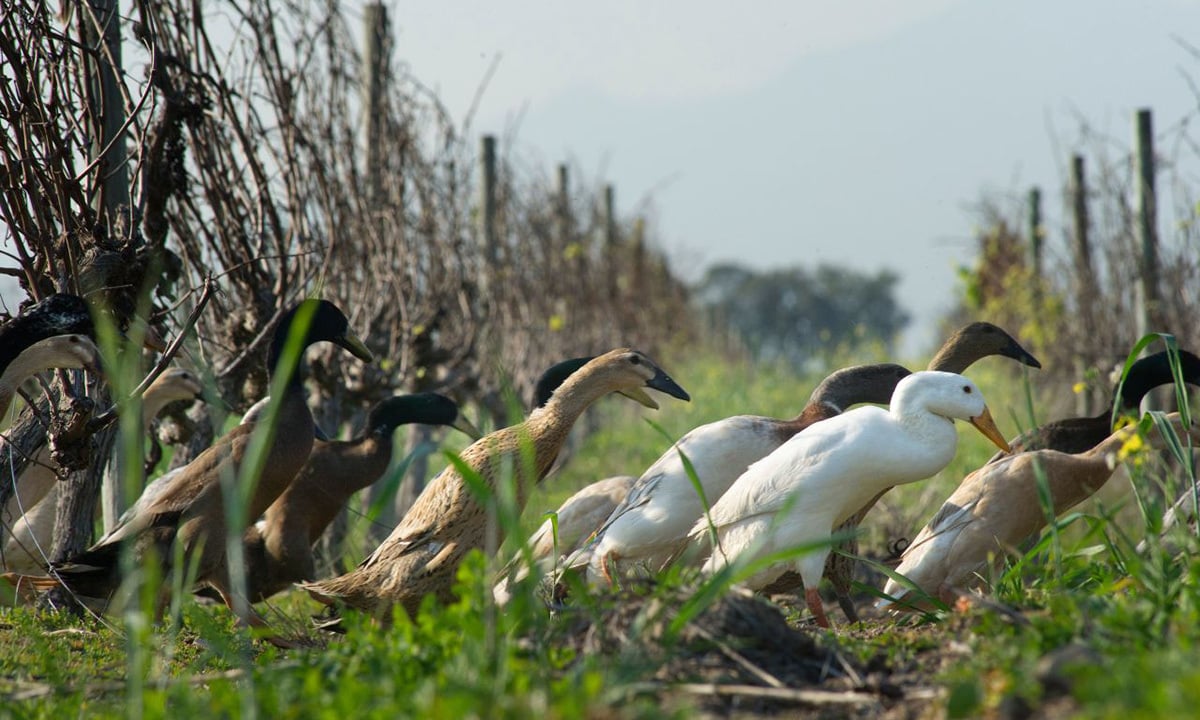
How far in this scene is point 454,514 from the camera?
18.2ft

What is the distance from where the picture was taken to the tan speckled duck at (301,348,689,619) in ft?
18.1

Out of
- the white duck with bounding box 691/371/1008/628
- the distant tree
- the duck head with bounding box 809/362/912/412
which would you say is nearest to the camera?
the white duck with bounding box 691/371/1008/628

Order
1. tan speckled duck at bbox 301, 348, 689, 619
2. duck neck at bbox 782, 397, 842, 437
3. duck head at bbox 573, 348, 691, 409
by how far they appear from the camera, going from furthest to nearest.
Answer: duck neck at bbox 782, 397, 842, 437 → duck head at bbox 573, 348, 691, 409 → tan speckled duck at bbox 301, 348, 689, 619

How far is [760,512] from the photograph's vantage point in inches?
201

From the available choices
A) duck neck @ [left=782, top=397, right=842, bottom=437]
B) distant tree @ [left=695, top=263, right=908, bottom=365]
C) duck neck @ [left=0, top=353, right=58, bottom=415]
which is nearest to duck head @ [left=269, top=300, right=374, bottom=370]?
duck neck @ [left=0, top=353, right=58, bottom=415]

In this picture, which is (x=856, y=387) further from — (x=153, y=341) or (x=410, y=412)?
(x=153, y=341)

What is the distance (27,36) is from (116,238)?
80cm

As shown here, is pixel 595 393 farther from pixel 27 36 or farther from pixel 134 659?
pixel 134 659

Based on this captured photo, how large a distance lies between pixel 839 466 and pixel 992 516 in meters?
1.01

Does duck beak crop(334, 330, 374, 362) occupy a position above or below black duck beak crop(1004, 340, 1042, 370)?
above

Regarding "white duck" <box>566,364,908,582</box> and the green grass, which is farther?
"white duck" <box>566,364,908,582</box>

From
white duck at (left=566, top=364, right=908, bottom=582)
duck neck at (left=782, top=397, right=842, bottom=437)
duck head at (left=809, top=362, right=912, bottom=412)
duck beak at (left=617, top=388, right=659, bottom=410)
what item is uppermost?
duck beak at (left=617, top=388, right=659, bottom=410)

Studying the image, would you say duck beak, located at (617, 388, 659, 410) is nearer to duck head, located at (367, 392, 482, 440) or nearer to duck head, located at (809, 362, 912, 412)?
duck head, located at (809, 362, 912, 412)

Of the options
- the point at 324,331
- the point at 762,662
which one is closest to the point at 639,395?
the point at 324,331
